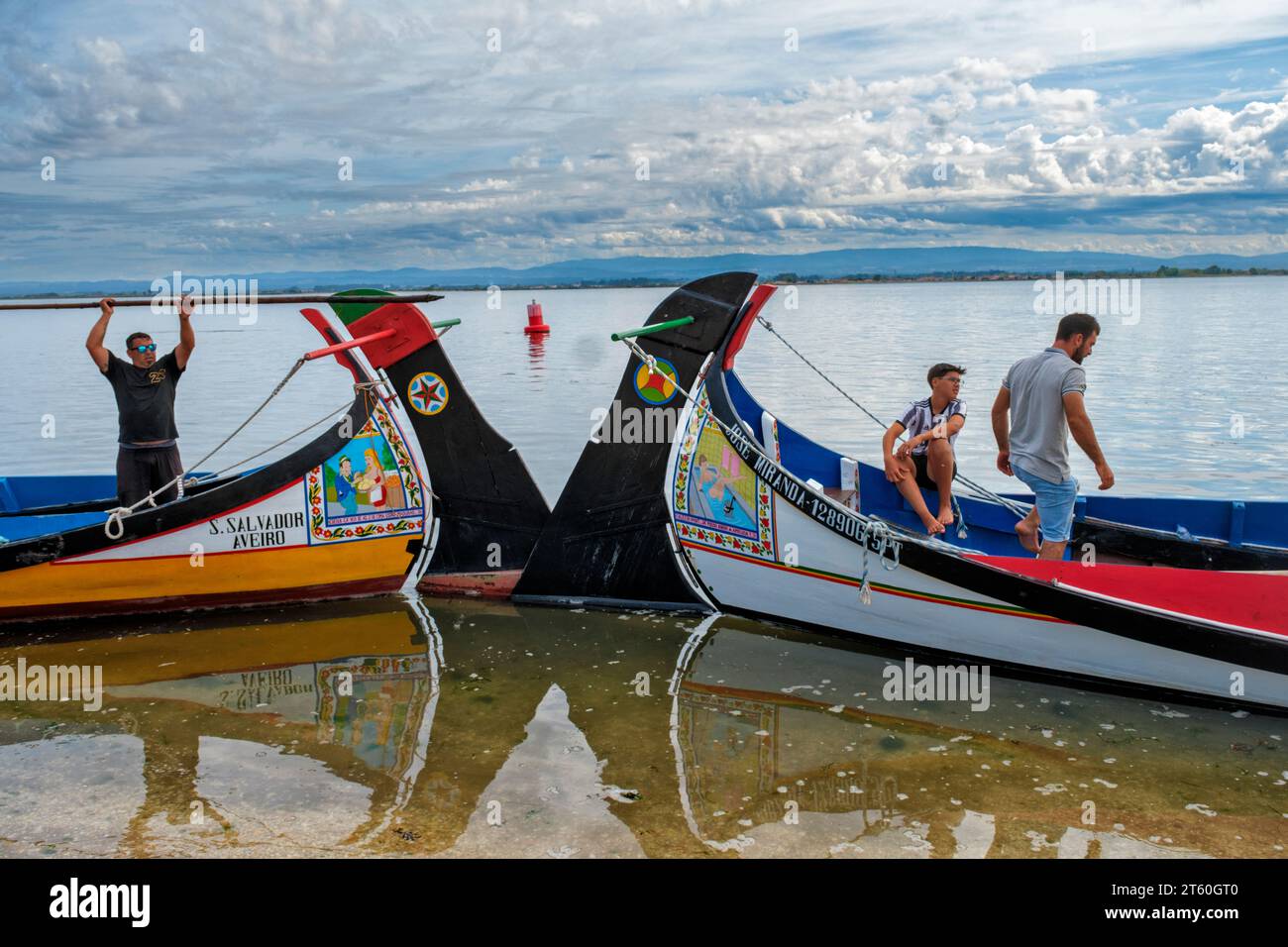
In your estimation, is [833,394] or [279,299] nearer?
[279,299]

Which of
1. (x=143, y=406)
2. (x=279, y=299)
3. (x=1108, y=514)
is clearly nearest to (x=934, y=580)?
(x=1108, y=514)

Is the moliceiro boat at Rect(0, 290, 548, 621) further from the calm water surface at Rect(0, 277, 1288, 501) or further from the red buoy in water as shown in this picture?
the red buoy in water

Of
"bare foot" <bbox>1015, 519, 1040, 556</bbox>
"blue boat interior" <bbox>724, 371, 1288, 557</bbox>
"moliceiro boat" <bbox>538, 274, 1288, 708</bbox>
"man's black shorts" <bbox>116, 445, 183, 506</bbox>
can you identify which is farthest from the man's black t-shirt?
"bare foot" <bbox>1015, 519, 1040, 556</bbox>

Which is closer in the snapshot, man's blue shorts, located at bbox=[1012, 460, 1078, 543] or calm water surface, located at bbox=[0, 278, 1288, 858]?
calm water surface, located at bbox=[0, 278, 1288, 858]

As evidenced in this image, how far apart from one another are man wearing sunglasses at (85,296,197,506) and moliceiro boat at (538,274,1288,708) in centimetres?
378

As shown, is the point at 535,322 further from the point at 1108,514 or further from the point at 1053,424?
the point at 1053,424

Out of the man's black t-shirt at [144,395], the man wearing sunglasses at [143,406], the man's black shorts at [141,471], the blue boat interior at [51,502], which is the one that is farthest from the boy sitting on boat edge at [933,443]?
the blue boat interior at [51,502]

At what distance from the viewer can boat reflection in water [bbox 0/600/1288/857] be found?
16.4 feet

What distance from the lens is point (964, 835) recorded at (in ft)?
16.2

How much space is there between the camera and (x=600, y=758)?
5.91 m

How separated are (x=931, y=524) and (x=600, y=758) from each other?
10.8ft

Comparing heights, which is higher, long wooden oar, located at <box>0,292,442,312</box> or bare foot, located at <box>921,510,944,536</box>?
long wooden oar, located at <box>0,292,442,312</box>

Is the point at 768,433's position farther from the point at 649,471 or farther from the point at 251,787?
the point at 251,787

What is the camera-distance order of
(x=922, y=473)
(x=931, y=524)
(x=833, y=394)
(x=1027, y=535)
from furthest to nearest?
(x=833, y=394)
(x=922, y=473)
(x=1027, y=535)
(x=931, y=524)
